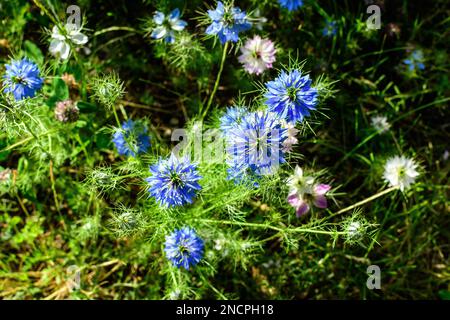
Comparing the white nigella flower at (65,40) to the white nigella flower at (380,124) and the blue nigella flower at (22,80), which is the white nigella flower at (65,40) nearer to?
the blue nigella flower at (22,80)

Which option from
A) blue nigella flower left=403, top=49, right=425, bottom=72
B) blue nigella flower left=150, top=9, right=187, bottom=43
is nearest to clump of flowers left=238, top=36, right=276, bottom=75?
blue nigella flower left=150, top=9, right=187, bottom=43

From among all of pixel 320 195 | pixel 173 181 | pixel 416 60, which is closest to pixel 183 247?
pixel 173 181

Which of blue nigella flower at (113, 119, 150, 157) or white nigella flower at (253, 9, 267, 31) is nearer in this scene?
blue nigella flower at (113, 119, 150, 157)

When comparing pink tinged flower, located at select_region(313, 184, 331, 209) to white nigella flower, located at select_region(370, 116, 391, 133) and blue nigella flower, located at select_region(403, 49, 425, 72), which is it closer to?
white nigella flower, located at select_region(370, 116, 391, 133)

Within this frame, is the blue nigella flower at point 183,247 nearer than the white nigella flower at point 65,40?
Yes

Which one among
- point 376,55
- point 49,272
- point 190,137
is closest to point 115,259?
point 49,272

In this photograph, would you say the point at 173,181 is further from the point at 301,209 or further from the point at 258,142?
the point at 301,209

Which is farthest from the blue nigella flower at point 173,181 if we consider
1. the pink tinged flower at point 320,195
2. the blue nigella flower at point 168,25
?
the blue nigella flower at point 168,25
